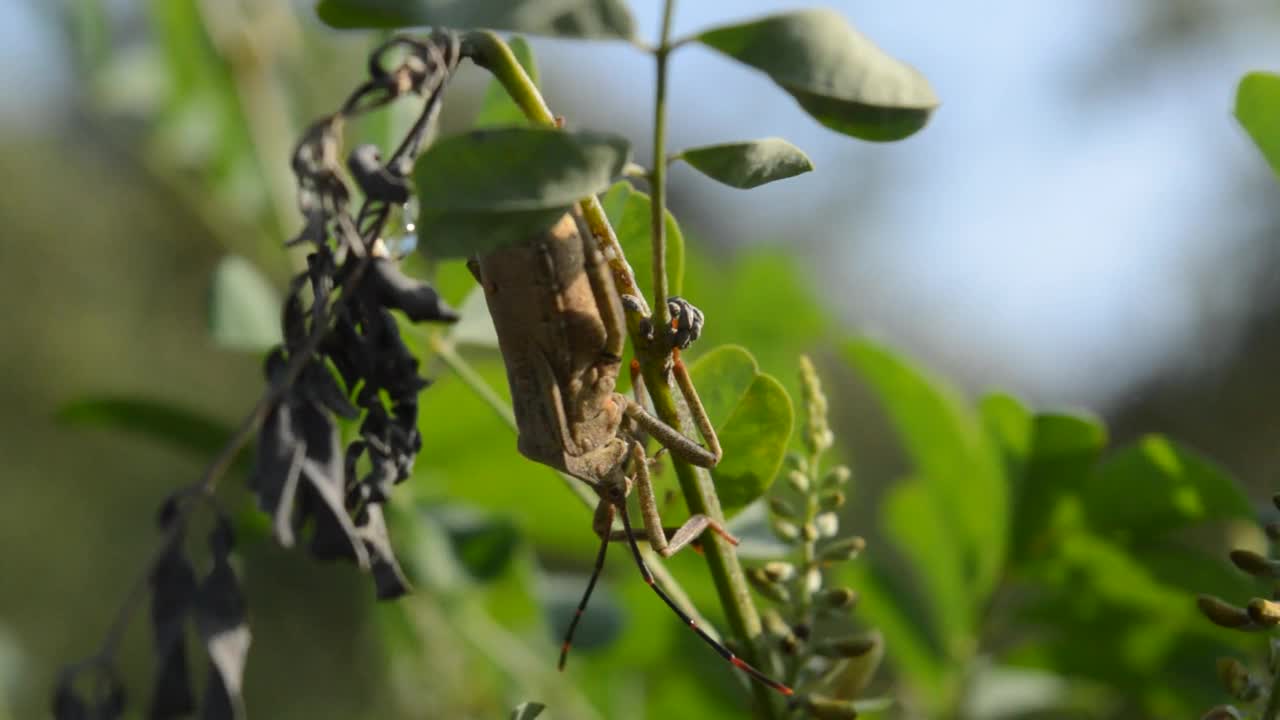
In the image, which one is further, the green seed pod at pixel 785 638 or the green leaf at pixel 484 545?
the green leaf at pixel 484 545

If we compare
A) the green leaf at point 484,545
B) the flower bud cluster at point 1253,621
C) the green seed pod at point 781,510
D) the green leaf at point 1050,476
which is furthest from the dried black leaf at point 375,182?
the green leaf at point 484,545

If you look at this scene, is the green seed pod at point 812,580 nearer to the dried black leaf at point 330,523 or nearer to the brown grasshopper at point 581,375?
the brown grasshopper at point 581,375

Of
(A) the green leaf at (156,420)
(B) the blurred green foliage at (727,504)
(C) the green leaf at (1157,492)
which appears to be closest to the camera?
(C) the green leaf at (1157,492)

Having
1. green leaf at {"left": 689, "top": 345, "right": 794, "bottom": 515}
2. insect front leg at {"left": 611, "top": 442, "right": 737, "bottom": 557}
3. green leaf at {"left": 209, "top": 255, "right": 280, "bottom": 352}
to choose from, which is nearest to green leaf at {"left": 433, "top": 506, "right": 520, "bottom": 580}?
green leaf at {"left": 209, "top": 255, "right": 280, "bottom": 352}

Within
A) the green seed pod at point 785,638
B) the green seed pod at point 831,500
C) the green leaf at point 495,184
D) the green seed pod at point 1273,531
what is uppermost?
the green leaf at point 495,184

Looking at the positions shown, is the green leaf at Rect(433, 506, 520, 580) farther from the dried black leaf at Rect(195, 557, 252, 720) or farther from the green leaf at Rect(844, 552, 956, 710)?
the dried black leaf at Rect(195, 557, 252, 720)

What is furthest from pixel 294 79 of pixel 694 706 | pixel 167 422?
pixel 694 706

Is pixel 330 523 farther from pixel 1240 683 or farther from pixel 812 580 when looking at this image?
pixel 1240 683
